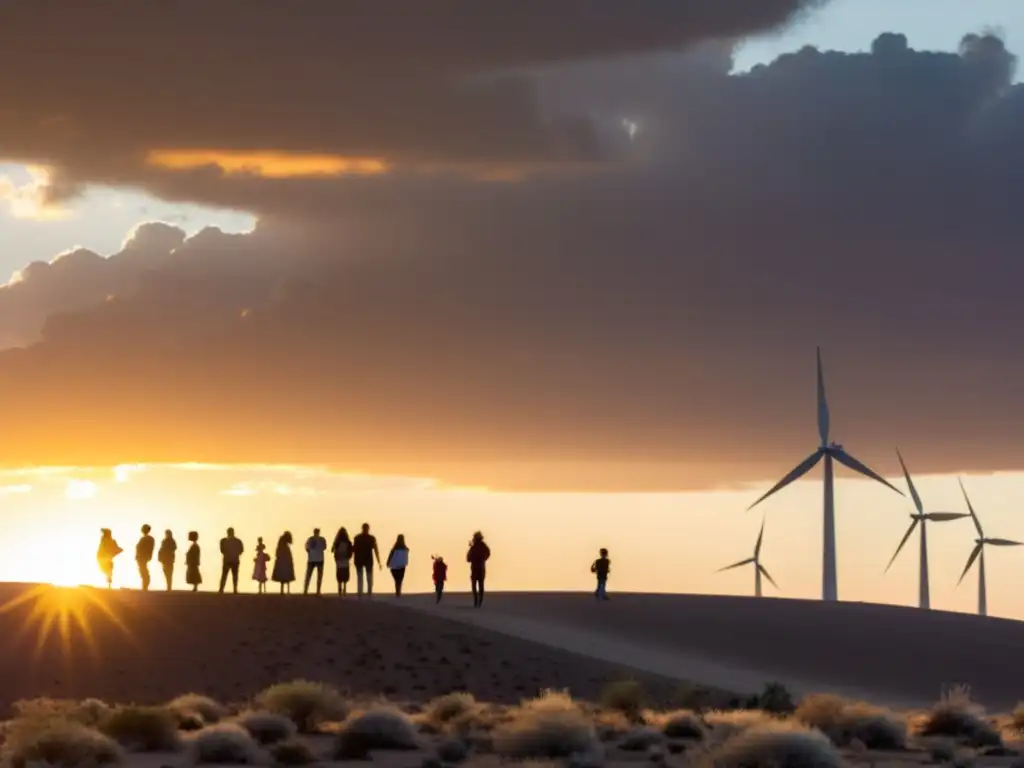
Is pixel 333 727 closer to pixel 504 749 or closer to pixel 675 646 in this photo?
pixel 504 749

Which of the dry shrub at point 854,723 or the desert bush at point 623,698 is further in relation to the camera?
the desert bush at point 623,698

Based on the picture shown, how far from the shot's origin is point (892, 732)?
32.8 metres

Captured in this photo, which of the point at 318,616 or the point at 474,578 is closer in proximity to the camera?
the point at 318,616

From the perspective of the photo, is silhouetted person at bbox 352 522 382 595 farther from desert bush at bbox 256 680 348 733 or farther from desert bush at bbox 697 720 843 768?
desert bush at bbox 697 720 843 768

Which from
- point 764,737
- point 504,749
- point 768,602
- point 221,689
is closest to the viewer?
point 764,737

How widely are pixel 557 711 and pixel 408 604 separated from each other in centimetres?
2905

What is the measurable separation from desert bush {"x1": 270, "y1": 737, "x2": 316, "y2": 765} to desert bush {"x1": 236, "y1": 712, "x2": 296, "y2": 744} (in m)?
2.89

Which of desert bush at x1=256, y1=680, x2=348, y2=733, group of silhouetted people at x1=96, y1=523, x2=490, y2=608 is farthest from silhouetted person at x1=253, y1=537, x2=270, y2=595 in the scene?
desert bush at x1=256, y1=680, x2=348, y2=733

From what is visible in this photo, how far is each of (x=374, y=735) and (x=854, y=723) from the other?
26.3 feet

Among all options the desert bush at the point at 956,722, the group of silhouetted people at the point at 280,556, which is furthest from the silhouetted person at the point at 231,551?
the desert bush at the point at 956,722

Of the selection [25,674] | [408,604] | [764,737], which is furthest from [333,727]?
[408,604]

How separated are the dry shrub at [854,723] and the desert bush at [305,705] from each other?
784 cm

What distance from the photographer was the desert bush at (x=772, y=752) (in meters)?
25.5

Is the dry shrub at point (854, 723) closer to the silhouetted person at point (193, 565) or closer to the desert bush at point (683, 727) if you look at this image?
the desert bush at point (683, 727)
